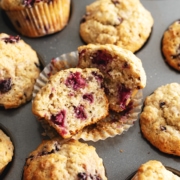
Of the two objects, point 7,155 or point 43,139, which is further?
point 43,139

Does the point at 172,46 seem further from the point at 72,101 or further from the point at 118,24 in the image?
the point at 72,101

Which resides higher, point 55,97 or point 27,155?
point 55,97

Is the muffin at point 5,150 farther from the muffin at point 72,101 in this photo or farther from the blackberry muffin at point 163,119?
the blackberry muffin at point 163,119

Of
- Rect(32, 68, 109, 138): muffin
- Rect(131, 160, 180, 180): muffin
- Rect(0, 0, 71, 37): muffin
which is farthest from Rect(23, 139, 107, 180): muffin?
Rect(0, 0, 71, 37): muffin

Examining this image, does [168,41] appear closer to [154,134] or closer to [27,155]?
[154,134]

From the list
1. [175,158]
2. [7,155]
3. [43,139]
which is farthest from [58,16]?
[175,158]

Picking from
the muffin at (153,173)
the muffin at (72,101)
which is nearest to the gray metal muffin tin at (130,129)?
the muffin at (153,173)

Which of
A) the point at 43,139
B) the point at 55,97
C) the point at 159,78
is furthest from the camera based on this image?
the point at 159,78

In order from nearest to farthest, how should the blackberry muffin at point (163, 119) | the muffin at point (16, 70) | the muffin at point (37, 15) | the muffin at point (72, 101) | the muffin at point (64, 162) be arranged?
the muffin at point (64, 162), the muffin at point (72, 101), the blackberry muffin at point (163, 119), the muffin at point (16, 70), the muffin at point (37, 15)
